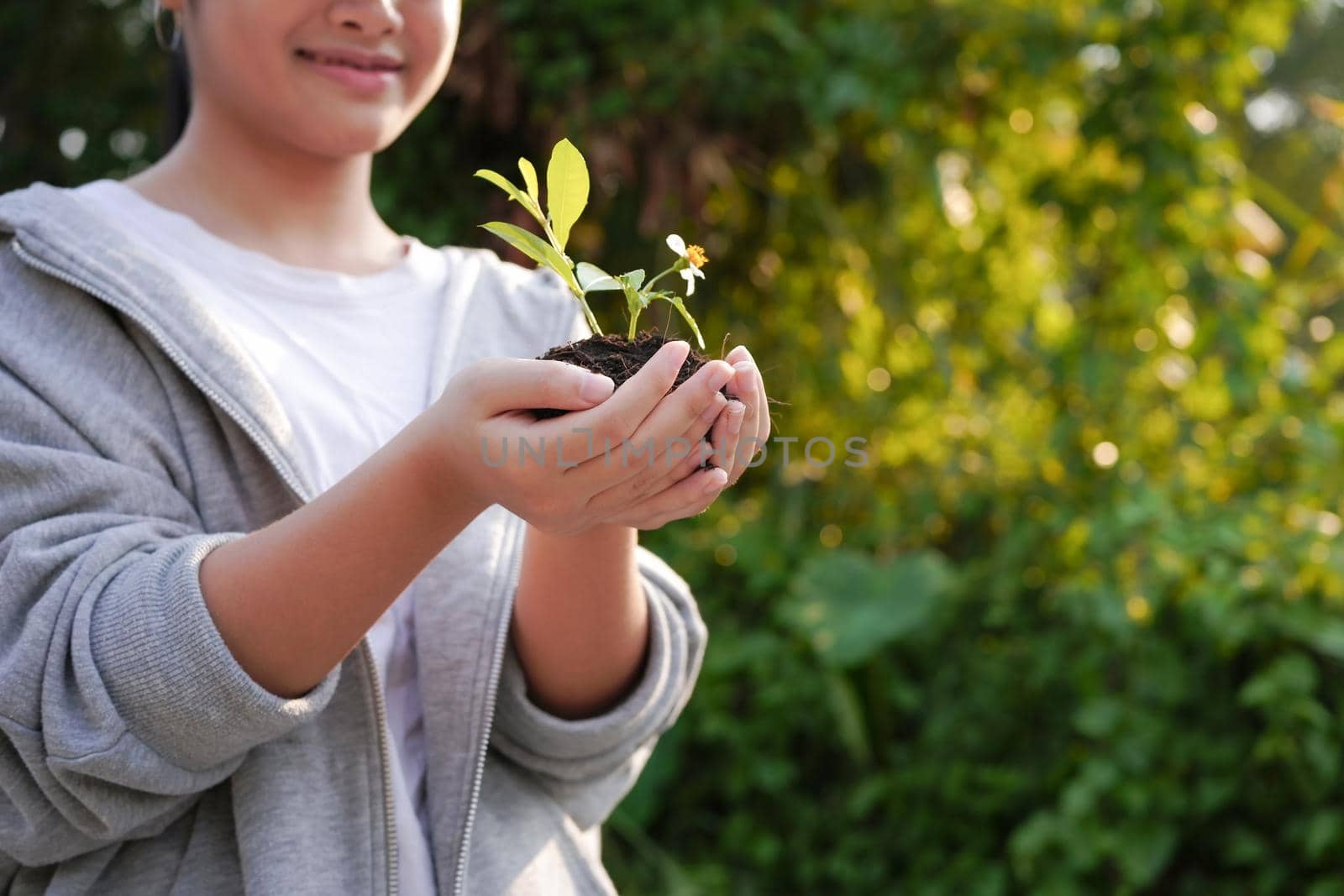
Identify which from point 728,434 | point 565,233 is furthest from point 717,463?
point 565,233

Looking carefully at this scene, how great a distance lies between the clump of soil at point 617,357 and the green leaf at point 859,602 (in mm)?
1617

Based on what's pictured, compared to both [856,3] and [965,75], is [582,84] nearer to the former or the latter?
[856,3]

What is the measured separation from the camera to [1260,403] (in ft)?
7.97

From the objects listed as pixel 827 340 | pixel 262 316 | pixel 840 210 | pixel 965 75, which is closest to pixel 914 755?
pixel 827 340

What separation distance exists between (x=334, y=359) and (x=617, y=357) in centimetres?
36

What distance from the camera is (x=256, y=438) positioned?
0.94 m

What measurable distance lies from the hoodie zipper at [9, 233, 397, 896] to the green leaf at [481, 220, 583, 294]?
0.23 metres

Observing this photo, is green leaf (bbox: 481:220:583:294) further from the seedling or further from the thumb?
the thumb

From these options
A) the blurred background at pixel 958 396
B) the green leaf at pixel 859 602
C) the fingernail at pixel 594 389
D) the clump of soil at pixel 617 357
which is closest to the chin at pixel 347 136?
the clump of soil at pixel 617 357

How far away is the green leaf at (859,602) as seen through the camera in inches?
94.3

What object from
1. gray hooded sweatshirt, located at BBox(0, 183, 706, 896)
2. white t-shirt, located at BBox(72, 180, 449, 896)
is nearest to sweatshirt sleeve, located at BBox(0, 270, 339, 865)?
gray hooded sweatshirt, located at BBox(0, 183, 706, 896)

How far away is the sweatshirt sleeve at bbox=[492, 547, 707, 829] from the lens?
1057mm

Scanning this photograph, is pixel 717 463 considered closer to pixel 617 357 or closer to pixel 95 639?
pixel 617 357

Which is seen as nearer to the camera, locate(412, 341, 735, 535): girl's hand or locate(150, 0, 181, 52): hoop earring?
locate(412, 341, 735, 535): girl's hand
